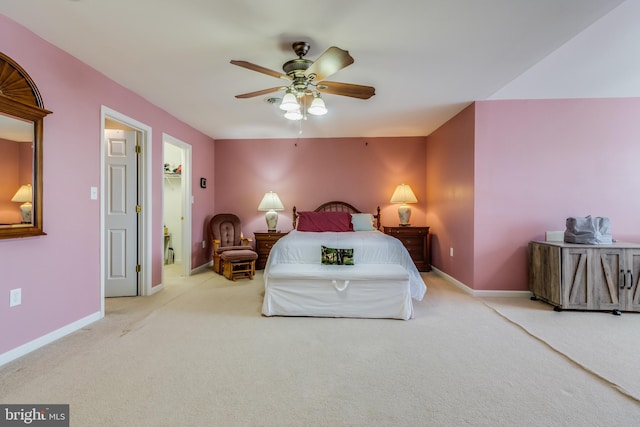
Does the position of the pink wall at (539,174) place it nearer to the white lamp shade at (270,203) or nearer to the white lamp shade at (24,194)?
the white lamp shade at (270,203)

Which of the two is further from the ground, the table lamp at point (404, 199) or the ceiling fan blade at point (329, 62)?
the ceiling fan blade at point (329, 62)

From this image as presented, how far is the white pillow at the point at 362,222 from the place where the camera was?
500cm

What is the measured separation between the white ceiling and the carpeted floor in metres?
2.49

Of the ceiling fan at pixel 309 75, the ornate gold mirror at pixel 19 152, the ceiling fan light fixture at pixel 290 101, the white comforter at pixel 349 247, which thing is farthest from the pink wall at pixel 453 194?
the ornate gold mirror at pixel 19 152

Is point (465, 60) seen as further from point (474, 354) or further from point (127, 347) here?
point (127, 347)

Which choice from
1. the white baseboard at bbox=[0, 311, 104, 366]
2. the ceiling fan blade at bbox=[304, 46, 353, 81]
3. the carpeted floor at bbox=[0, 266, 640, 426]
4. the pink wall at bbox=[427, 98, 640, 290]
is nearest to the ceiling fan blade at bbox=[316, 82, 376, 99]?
the ceiling fan blade at bbox=[304, 46, 353, 81]

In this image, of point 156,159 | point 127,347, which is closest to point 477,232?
point 127,347

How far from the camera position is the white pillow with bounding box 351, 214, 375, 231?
5.00 m

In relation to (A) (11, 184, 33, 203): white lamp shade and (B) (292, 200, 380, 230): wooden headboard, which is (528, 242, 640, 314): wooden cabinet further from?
(A) (11, 184, 33, 203): white lamp shade

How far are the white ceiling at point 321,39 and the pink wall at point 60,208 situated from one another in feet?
0.61

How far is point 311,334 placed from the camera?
2.63 m

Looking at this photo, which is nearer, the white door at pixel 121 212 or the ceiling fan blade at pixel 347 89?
the ceiling fan blade at pixel 347 89

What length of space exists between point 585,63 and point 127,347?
525 centimetres

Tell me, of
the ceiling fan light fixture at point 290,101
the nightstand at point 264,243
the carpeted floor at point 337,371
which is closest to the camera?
the carpeted floor at point 337,371
